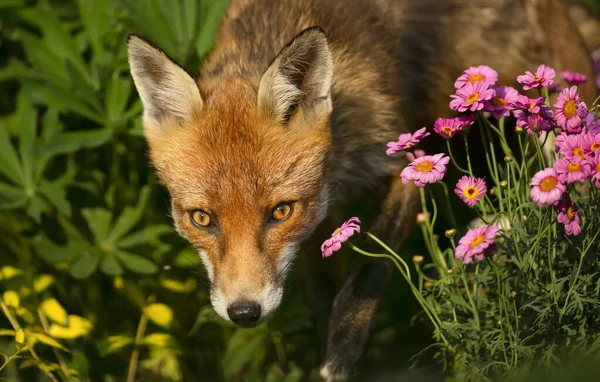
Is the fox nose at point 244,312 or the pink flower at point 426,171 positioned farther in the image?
the fox nose at point 244,312

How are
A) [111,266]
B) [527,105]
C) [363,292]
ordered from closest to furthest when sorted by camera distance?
[527,105], [363,292], [111,266]

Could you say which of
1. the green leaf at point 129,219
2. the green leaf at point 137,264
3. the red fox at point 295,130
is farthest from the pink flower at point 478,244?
the green leaf at point 129,219

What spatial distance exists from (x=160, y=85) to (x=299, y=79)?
22.6 inches


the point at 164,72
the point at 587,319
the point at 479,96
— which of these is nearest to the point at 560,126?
the point at 479,96

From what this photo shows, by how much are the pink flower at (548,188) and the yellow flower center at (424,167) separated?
1.19ft

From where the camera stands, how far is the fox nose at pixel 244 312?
8.91ft

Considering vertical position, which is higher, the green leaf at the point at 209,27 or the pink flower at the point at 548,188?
the pink flower at the point at 548,188

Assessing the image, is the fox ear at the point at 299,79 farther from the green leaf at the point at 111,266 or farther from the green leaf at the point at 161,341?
the green leaf at the point at 161,341

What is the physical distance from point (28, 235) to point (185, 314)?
3.00 ft

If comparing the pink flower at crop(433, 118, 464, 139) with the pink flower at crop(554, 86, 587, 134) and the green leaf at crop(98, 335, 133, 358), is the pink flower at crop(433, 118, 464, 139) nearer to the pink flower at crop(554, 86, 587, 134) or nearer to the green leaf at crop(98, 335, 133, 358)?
→ the pink flower at crop(554, 86, 587, 134)

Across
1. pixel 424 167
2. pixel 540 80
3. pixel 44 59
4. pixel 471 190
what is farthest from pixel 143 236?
pixel 540 80

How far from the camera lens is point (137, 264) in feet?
12.1

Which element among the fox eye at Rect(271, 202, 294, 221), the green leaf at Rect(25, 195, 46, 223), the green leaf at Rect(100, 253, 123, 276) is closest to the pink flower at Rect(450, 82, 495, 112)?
the fox eye at Rect(271, 202, 294, 221)

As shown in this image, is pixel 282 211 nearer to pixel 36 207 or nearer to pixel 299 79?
pixel 299 79
